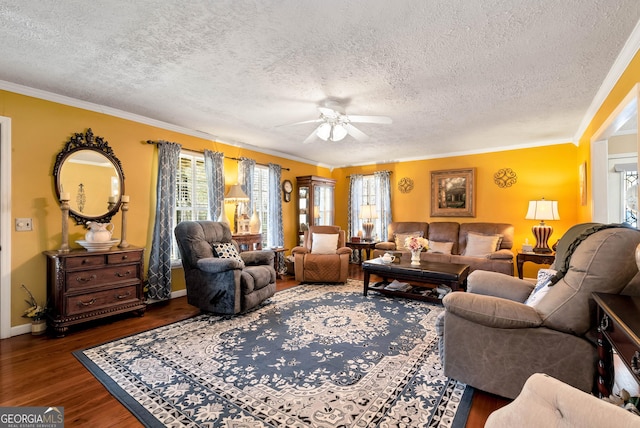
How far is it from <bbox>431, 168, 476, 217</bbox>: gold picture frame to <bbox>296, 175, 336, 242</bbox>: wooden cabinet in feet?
7.64

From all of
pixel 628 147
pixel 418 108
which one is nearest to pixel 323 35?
pixel 418 108

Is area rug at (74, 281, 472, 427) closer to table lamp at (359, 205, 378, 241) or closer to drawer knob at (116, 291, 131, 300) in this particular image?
drawer knob at (116, 291, 131, 300)

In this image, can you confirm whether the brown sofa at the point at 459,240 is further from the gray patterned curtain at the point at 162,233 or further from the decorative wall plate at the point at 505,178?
the gray patterned curtain at the point at 162,233

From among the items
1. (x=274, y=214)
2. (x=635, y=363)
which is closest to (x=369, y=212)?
(x=274, y=214)

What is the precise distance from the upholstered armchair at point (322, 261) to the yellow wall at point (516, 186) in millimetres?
2190

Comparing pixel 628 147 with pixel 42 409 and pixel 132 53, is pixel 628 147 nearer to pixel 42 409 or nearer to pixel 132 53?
pixel 132 53

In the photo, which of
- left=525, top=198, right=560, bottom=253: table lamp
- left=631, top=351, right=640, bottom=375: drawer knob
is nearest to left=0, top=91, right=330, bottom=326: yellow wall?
left=631, top=351, right=640, bottom=375: drawer knob

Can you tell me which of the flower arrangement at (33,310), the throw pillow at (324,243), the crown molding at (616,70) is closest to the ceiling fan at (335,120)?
the crown molding at (616,70)

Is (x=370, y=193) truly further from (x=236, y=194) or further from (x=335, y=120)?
(x=335, y=120)

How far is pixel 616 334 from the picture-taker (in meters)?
1.38

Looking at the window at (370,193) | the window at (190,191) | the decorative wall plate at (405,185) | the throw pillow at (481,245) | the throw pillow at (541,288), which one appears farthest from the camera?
the window at (370,193)

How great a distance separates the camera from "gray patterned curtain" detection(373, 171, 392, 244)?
664cm

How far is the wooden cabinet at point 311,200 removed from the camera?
6355 millimetres

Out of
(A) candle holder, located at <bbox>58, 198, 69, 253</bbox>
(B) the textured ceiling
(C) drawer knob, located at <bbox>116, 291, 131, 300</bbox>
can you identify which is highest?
(B) the textured ceiling
